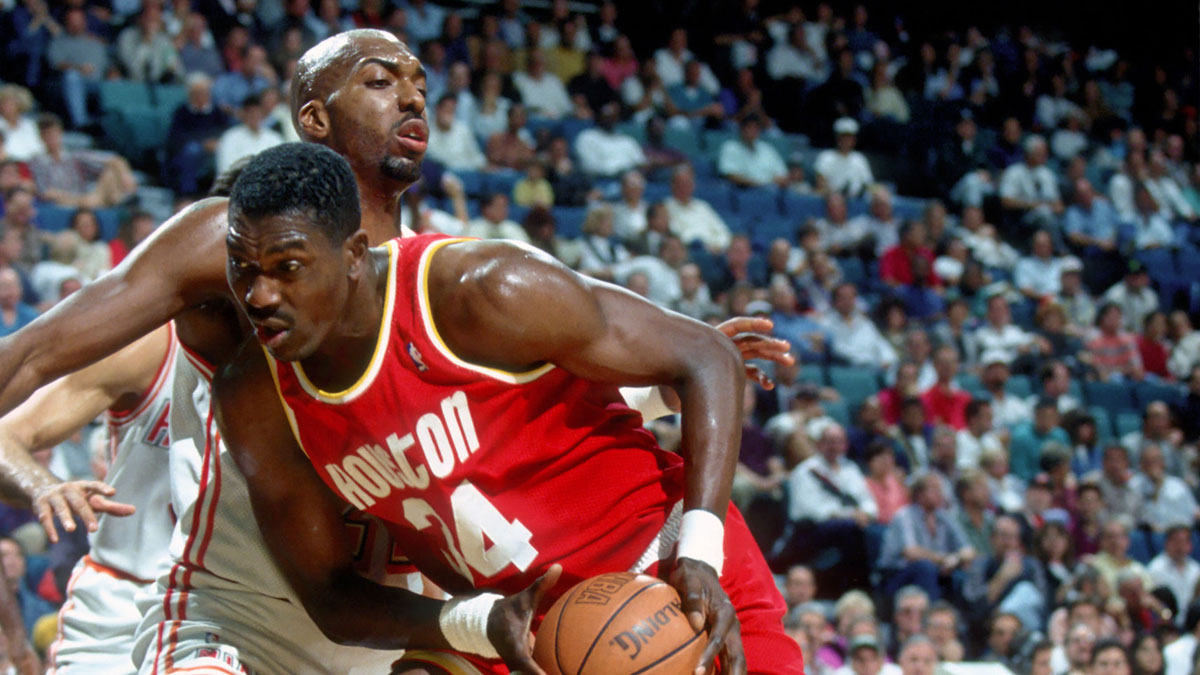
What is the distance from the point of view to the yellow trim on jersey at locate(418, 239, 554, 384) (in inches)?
97.1

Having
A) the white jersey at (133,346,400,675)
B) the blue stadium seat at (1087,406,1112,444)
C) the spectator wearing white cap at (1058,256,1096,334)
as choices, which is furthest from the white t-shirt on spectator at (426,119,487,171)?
the white jersey at (133,346,400,675)

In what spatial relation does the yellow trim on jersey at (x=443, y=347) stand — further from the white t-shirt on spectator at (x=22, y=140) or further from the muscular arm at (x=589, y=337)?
the white t-shirt on spectator at (x=22, y=140)

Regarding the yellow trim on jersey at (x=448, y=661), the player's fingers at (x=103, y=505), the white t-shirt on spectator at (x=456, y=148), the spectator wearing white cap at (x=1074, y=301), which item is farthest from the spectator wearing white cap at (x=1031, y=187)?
the player's fingers at (x=103, y=505)

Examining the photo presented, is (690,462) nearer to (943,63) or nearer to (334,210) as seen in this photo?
(334,210)

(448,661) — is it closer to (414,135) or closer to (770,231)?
(414,135)

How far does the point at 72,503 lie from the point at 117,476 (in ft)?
2.86

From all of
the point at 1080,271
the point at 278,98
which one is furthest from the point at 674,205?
the point at 1080,271

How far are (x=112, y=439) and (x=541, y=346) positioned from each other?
1.62 m

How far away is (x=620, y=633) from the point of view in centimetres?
228

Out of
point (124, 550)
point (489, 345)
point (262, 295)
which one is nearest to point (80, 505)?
point (262, 295)

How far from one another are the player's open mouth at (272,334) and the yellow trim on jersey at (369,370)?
0.15m

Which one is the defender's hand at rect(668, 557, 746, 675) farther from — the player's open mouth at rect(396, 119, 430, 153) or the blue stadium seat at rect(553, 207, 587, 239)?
the blue stadium seat at rect(553, 207, 587, 239)

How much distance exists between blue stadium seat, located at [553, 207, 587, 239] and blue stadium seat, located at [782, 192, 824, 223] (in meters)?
2.41

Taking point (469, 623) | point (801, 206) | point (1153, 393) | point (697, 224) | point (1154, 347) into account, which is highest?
point (469, 623)
